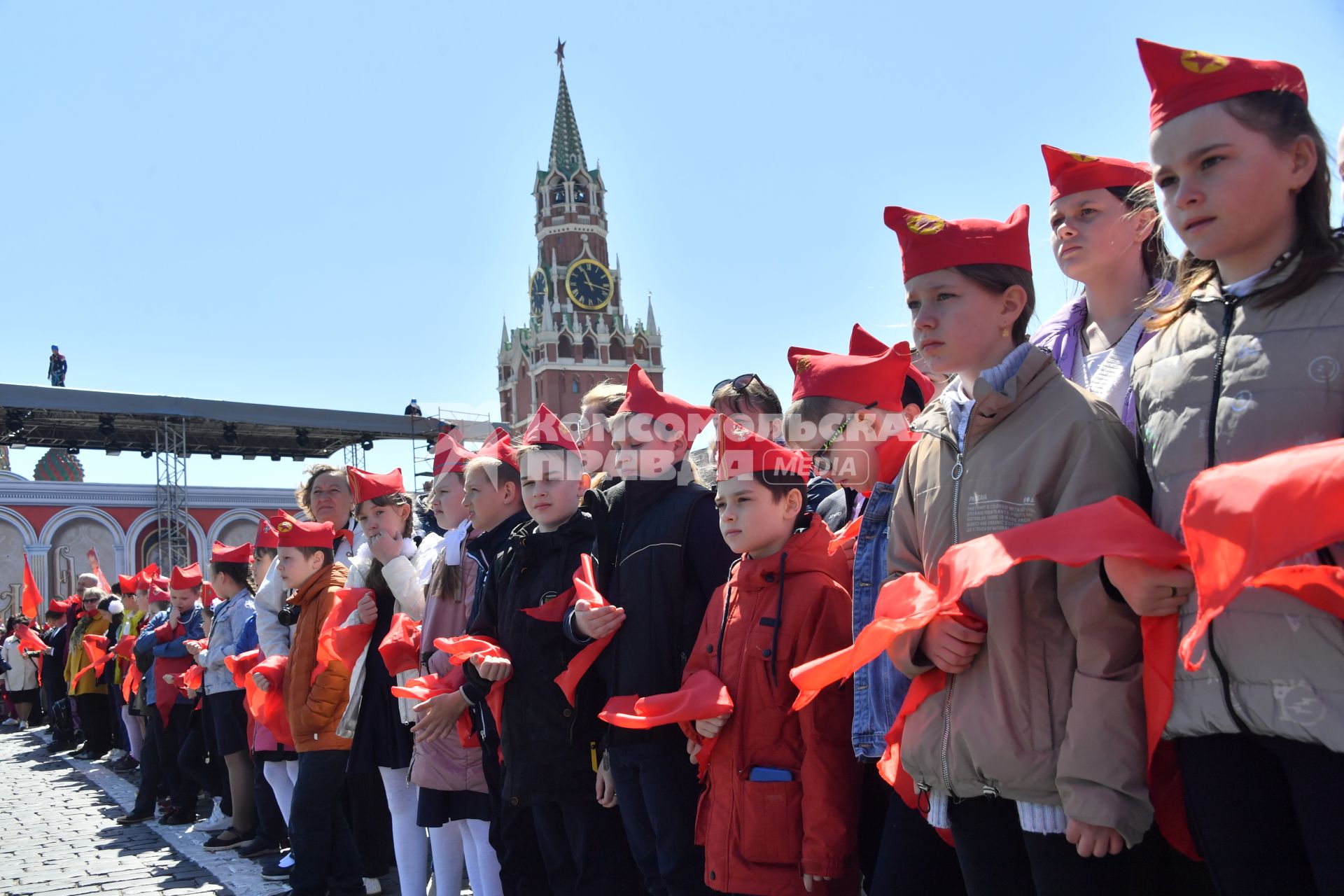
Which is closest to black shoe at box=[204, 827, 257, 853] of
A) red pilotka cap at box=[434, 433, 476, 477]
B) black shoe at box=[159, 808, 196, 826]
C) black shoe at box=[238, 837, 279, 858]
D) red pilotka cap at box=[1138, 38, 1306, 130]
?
black shoe at box=[238, 837, 279, 858]

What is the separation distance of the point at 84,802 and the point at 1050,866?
32.5 feet

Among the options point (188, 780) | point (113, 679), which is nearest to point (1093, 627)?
point (188, 780)

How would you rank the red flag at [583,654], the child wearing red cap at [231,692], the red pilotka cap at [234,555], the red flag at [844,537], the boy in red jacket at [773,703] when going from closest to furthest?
the boy in red jacket at [773,703]
the red flag at [844,537]
the red flag at [583,654]
the child wearing red cap at [231,692]
the red pilotka cap at [234,555]

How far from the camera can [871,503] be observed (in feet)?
9.12

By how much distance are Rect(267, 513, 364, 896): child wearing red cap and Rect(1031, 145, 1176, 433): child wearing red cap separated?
412 centimetres

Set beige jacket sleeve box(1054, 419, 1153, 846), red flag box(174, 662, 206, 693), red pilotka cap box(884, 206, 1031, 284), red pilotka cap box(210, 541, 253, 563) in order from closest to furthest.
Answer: beige jacket sleeve box(1054, 419, 1153, 846) < red pilotka cap box(884, 206, 1031, 284) < red pilotka cap box(210, 541, 253, 563) < red flag box(174, 662, 206, 693)

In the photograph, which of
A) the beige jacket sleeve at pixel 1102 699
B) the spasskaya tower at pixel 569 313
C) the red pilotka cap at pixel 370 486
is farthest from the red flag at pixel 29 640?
the spasskaya tower at pixel 569 313

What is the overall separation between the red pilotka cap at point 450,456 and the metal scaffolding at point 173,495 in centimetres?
2746

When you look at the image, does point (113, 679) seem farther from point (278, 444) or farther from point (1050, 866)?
point (278, 444)

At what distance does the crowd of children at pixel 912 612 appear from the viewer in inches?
68.3

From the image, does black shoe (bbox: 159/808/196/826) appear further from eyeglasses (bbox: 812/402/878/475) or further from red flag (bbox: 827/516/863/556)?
eyeglasses (bbox: 812/402/878/475)

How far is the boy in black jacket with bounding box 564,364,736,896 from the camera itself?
339cm

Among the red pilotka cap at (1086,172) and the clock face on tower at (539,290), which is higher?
the clock face on tower at (539,290)

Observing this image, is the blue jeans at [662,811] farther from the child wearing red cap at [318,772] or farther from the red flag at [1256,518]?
the child wearing red cap at [318,772]
